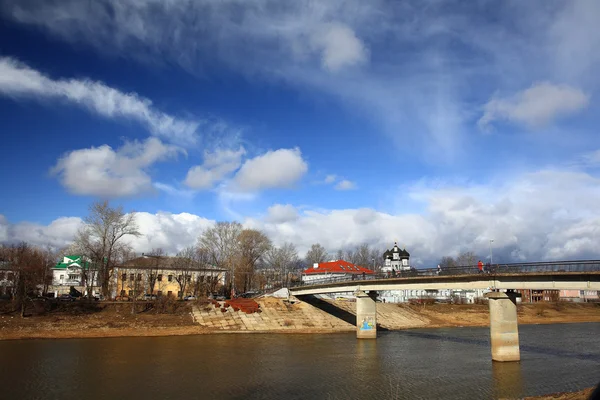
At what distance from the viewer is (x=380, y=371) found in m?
38.8

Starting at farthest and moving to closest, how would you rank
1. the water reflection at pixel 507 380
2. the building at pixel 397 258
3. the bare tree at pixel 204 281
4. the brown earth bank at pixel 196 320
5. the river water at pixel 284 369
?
the building at pixel 397 258, the bare tree at pixel 204 281, the brown earth bank at pixel 196 320, the river water at pixel 284 369, the water reflection at pixel 507 380

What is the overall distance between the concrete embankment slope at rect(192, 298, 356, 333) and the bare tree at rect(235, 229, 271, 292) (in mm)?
33498

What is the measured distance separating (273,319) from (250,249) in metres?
50.9

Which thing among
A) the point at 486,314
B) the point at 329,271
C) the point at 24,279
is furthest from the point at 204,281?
the point at 486,314

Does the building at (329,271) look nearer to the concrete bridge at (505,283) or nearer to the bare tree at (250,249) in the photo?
the bare tree at (250,249)

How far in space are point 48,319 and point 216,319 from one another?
2489 cm

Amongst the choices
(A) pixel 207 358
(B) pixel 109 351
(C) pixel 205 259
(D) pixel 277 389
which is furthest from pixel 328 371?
(C) pixel 205 259

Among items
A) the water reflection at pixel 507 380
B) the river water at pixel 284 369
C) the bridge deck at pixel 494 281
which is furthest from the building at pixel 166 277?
the water reflection at pixel 507 380

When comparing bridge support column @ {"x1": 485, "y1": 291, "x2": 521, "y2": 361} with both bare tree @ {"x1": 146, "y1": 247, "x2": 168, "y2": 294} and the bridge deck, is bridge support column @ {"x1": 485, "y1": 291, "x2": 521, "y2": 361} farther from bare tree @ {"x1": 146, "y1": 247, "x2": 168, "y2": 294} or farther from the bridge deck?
bare tree @ {"x1": 146, "y1": 247, "x2": 168, "y2": 294}

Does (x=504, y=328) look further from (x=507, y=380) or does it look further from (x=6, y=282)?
(x=6, y=282)

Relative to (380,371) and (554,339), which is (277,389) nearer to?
(380,371)

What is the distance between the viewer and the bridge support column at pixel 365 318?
6569 cm

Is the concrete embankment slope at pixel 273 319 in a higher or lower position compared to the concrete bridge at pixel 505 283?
lower

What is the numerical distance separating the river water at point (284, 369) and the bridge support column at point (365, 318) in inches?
191
